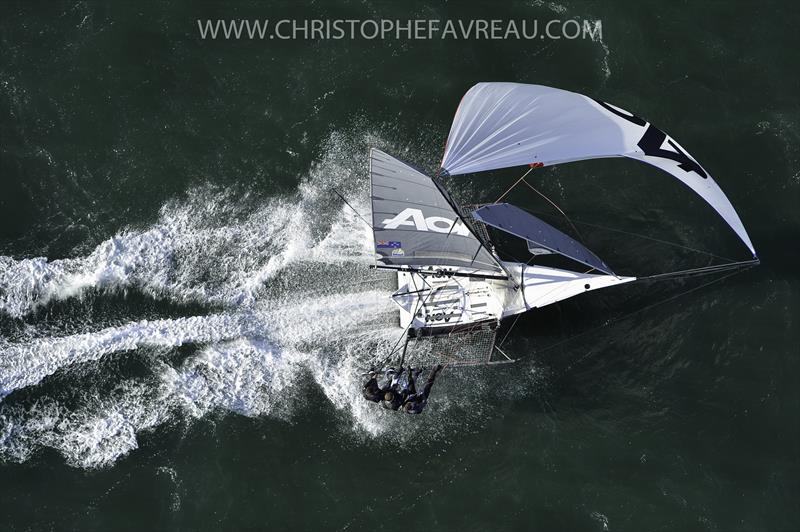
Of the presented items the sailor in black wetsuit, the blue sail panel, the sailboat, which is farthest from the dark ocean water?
the blue sail panel

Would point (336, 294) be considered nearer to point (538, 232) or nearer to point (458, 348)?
point (458, 348)

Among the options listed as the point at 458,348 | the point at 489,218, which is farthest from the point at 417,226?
the point at 458,348

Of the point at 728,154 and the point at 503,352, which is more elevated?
the point at 728,154

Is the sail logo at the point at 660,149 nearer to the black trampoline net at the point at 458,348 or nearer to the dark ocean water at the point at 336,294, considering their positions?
the dark ocean water at the point at 336,294

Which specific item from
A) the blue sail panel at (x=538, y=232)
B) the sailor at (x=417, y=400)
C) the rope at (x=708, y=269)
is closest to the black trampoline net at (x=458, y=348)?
the sailor at (x=417, y=400)

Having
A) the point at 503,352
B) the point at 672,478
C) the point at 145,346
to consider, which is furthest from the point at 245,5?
the point at 672,478

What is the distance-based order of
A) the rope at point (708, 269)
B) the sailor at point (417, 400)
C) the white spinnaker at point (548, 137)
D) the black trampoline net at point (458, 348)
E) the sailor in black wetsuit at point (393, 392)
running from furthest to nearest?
the rope at point (708, 269) < the black trampoline net at point (458, 348) < the sailor at point (417, 400) < the sailor in black wetsuit at point (393, 392) < the white spinnaker at point (548, 137)

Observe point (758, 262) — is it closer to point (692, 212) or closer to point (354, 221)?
point (692, 212)
